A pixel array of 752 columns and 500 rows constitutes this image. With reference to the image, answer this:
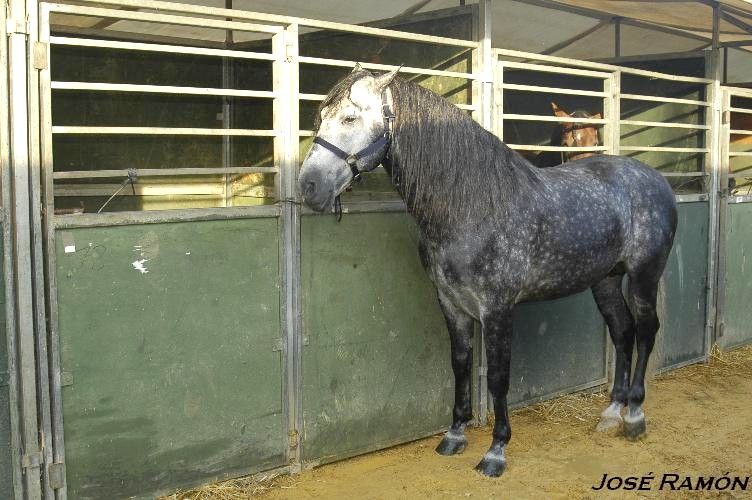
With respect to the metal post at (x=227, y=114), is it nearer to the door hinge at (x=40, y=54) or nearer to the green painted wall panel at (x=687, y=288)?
the door hinge at (x=40, y=54)

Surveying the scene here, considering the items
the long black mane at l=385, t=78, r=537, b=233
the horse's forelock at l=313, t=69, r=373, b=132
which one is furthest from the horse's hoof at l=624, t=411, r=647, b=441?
the horse's forelock at l=313, t=69, r=373, b=132

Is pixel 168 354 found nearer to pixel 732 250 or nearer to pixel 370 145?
pixel 370 145

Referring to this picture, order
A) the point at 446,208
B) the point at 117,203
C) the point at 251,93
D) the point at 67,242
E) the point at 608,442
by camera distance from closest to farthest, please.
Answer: the point at 67,242 < the point at 251,93 < the point at 446,208 < the point at 608,442 < the point at 117,203

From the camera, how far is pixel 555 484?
3277 millimetres

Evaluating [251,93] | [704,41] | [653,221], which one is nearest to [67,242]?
[251,93]

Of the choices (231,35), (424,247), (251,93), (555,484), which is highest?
(231,35)

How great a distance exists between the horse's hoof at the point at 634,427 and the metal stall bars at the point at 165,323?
1754 millimetres

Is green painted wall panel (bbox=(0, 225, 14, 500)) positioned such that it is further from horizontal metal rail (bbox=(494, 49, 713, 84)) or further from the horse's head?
horizontal metal rail (bbox=(494, 49, 713, 84))

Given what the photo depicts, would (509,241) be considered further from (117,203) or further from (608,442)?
(117,203)

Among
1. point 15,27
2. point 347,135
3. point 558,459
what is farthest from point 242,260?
point 558,459

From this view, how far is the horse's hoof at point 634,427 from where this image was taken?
12.7ft

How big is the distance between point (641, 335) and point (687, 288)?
136 cm

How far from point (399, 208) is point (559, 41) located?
3919 mm

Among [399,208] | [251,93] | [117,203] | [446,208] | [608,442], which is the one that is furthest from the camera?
[117,203]
